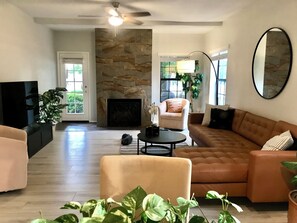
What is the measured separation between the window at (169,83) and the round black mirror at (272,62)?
3587mm

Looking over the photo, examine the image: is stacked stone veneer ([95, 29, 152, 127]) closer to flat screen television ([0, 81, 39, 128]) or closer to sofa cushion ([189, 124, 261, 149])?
flat screen television ([0, 81, 39, 128])

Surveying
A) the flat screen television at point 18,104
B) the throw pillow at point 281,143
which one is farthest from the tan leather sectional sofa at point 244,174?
the flat screen television at point 18,104

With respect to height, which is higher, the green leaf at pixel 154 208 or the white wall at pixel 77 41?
the white wall at pixel 77 41

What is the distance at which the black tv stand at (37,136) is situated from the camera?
436 cm

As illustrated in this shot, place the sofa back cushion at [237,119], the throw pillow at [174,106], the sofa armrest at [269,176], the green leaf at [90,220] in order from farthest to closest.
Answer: the throw pillow at [174,106] → the sofa back cushion at [237,119] → the sofa armrest at [269,176] → the green leaf at [90,220]

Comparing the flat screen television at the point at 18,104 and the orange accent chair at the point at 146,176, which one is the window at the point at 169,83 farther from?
the orange accent chair at the point at 146,176

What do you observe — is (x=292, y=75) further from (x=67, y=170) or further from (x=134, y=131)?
(x=134, y=131)

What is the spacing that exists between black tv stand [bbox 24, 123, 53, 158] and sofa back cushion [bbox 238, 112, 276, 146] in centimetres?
354

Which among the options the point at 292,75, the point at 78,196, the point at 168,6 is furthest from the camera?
the point at 168,6

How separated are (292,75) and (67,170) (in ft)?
11.1

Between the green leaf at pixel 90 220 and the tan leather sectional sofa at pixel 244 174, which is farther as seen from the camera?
the tan leather sectional sofa at pixel 244 174

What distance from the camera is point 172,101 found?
7008 mm

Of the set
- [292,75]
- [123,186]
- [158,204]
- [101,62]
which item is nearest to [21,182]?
[123,186]

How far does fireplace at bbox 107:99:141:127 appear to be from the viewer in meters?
7.24
